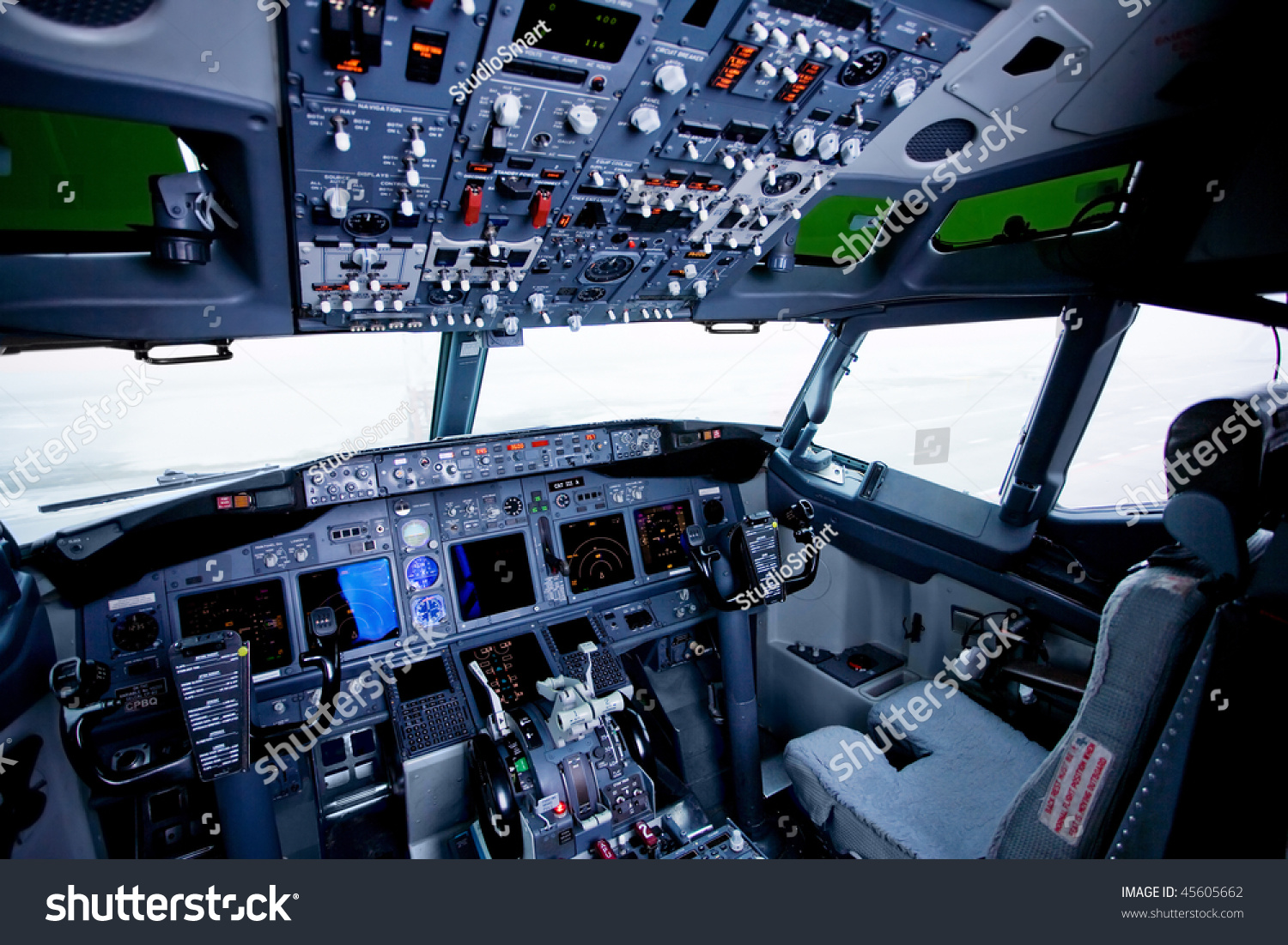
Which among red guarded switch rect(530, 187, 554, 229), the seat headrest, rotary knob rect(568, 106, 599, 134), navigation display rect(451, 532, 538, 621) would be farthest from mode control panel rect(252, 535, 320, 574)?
the seat headrest

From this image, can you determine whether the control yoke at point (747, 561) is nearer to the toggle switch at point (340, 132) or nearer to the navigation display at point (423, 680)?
the navigation display at point (423, 680)

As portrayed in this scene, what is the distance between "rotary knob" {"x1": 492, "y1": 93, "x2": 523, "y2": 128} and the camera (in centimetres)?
165

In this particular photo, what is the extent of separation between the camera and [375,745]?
2896 mm

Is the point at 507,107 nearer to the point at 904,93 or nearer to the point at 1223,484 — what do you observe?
the point at 904,93

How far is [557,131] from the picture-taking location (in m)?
1.83

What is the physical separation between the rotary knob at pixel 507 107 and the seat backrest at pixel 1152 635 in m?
1.76

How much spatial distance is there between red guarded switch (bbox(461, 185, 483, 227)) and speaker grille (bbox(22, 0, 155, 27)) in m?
0.82

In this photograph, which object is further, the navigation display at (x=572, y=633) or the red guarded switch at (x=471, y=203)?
the navigation display at (x=572, y=633)

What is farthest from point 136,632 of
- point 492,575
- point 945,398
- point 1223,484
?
point 945,398

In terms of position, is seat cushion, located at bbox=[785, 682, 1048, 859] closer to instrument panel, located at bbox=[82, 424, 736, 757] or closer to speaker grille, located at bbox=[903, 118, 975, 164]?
instrument panel, located at bbox=[82, 424, 736, 757]

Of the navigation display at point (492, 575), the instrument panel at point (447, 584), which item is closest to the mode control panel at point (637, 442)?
the instrument panel at point (447, 584)

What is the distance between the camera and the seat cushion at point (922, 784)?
83.7 inches

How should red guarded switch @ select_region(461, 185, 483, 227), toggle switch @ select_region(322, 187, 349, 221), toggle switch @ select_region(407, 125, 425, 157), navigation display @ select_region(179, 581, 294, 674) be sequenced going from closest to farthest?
toggle switch @ select_region(407, 125, 425, 157), toggle switch @ select_region(322, 187, 349, 221), red guarded switch @ select_region(461, 185, 483, 227), navigation display @ select_region(179, 581, 294, 674)

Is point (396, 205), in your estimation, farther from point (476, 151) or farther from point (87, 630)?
point (87, 630)
